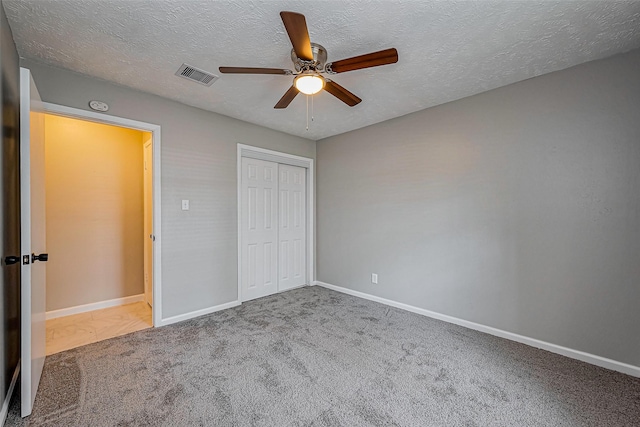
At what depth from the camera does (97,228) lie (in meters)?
3.45

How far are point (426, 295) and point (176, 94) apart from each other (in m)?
3.50

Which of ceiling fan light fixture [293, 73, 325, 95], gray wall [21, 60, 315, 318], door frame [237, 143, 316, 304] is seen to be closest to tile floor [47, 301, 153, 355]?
gray wall [21, 60, 315, 318]

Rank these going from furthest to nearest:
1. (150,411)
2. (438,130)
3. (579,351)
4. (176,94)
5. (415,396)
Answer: (438,130) → (176,94) → (579,351) → (415,396) → (150,411)

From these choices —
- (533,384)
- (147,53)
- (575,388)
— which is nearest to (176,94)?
(147,53)

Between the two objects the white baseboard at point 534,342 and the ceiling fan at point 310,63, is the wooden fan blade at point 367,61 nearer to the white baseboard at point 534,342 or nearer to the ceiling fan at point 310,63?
the ceiling fan at point 310,63

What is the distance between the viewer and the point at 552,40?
6.25ft

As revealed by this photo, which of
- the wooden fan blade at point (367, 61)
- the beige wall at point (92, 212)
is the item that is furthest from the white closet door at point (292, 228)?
the wooden fan blade at point (367, 61)

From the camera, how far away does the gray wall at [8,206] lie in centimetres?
162

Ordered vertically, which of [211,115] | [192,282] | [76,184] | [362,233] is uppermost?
[211,115]

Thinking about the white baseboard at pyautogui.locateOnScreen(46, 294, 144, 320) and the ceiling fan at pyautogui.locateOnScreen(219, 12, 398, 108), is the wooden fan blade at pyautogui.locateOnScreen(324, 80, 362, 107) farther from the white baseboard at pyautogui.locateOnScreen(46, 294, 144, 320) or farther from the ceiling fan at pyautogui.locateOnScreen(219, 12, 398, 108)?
the white baseboard at pyautogui.locateOnScreen(46, 294, 144, 320)

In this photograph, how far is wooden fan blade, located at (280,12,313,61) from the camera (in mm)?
1316

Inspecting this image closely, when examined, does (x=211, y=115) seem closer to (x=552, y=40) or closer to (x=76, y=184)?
(x=76, y=184)

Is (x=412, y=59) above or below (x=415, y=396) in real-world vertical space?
above

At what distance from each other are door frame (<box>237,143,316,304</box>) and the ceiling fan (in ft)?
5.31
